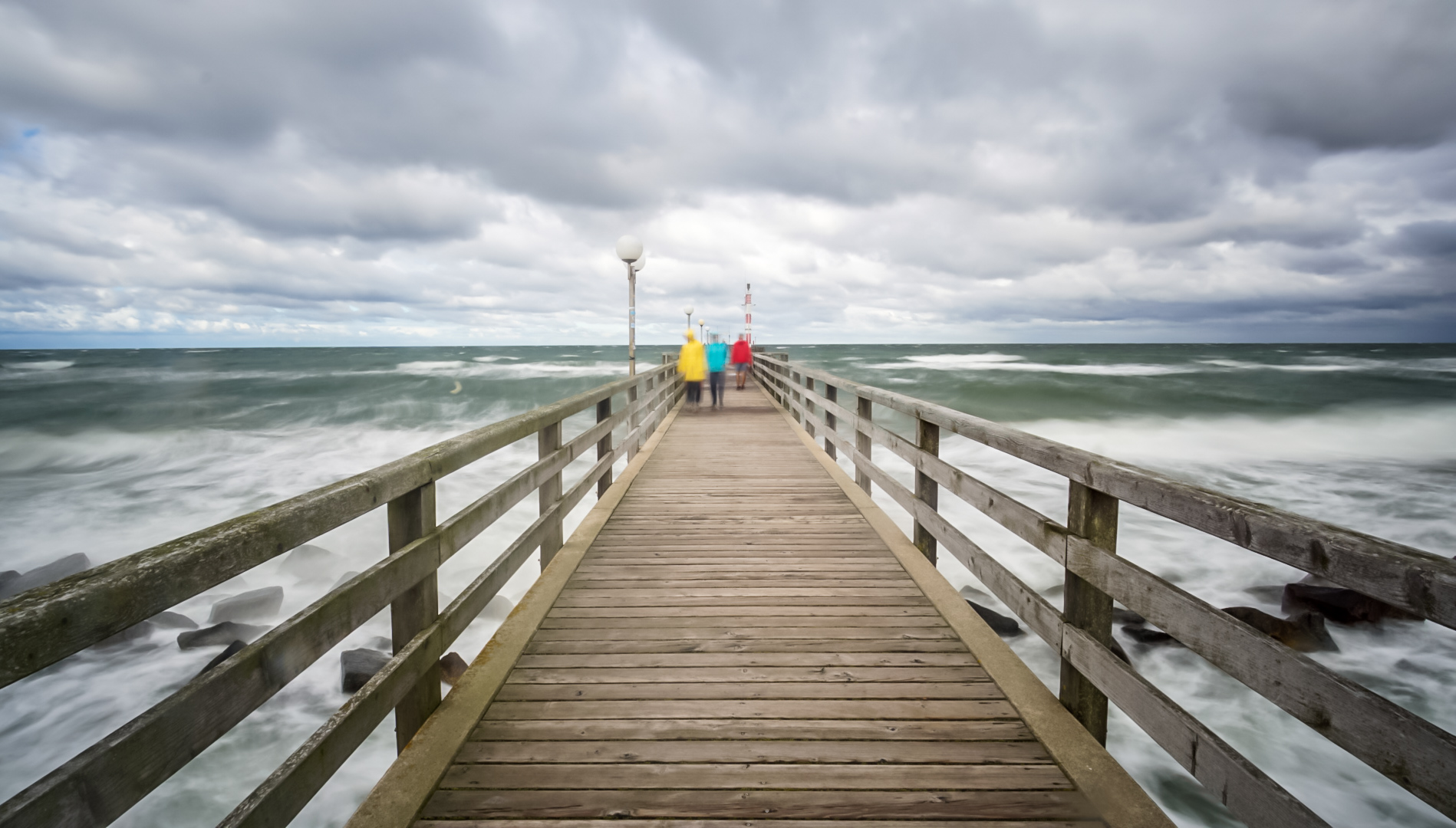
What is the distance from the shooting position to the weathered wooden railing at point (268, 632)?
1.05 meters

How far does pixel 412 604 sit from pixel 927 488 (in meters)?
2.87

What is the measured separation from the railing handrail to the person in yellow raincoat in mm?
10999

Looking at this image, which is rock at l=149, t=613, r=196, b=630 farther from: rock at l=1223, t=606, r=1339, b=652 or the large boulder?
rock at l=1223, t=606, r=1339, b=652

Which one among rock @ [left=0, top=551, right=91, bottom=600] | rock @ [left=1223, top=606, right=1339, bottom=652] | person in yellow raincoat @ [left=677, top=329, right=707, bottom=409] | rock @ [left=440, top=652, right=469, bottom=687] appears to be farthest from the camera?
person in yellow raincoat @ [left=677, top=329, right=707, bottom=409]

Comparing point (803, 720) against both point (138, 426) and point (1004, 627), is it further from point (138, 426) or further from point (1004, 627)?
point (138, 426)

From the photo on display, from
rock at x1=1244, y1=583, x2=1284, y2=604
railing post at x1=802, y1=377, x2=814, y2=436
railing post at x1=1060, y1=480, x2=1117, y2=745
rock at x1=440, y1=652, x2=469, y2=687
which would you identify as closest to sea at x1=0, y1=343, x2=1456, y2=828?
rock at x1=1244, y1=583, x2=1284, y2=604

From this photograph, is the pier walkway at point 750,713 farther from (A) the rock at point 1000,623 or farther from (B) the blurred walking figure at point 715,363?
(B) the blurred walking figure at point 715,363

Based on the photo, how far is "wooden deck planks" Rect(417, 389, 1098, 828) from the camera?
1.92m

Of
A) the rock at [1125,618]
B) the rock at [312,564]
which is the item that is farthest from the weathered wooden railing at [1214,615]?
the rock at [312,564]

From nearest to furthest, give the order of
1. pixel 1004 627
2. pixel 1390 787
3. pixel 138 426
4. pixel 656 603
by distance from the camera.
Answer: pixel 656 603, pixel 1390 787, pixel 1004 627, pixel 138 426

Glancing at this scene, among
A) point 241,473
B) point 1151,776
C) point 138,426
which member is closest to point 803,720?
point 1151,776

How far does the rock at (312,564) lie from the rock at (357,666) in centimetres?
390

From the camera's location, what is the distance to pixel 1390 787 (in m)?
4.30

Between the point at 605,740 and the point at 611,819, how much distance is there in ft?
1.21
